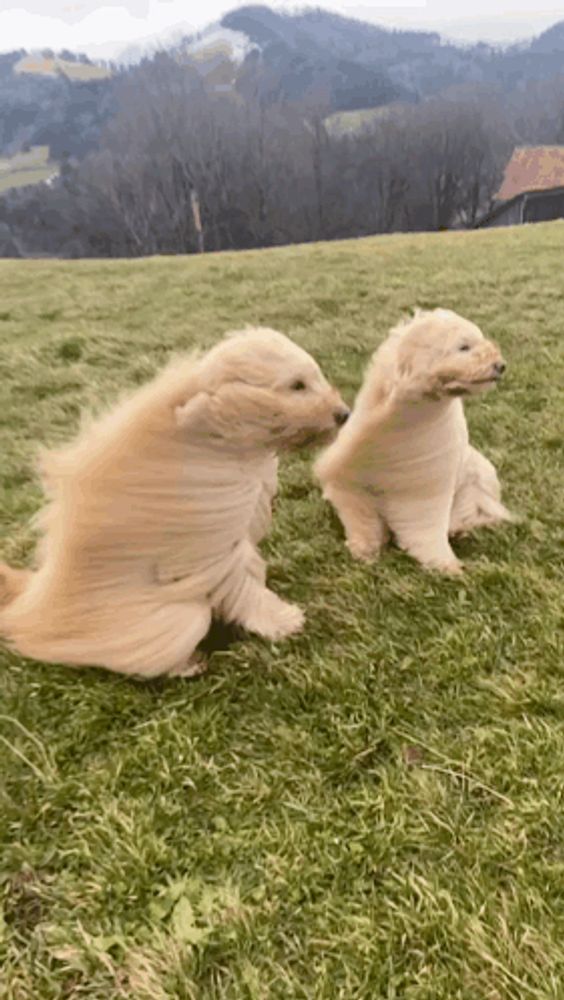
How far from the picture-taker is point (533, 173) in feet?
121

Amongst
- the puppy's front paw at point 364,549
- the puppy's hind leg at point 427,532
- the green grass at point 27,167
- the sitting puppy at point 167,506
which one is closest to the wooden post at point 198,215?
the puppy's front paw at point 364,549

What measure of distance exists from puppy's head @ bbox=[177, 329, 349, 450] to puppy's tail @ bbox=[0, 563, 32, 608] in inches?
38.0

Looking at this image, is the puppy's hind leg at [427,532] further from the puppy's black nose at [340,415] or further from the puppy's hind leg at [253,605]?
the puppy's black nose at [340,415]

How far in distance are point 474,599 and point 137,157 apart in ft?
155

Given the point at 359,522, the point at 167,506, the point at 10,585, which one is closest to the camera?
the point at 167,506

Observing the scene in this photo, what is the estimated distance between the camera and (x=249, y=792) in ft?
6.95

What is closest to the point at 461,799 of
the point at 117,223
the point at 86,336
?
the point at 86,336

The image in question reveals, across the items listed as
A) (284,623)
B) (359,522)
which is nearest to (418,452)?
(359,522)

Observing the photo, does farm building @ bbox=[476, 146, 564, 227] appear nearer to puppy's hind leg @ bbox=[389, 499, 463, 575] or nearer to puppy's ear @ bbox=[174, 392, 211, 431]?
puppy's hind leg @ bbox=[389, 499, 463, 575]

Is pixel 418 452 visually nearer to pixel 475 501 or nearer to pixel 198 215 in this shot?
pixel 475 501

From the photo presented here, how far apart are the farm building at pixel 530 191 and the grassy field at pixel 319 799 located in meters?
33.7

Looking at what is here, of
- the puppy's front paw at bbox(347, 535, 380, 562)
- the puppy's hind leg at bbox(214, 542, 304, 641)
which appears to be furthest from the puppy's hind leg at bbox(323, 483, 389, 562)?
the puppy's hind leg at bbox(214, 542, 304, 641)

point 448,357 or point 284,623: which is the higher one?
point 448,357

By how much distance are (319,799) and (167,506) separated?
3.02ft
